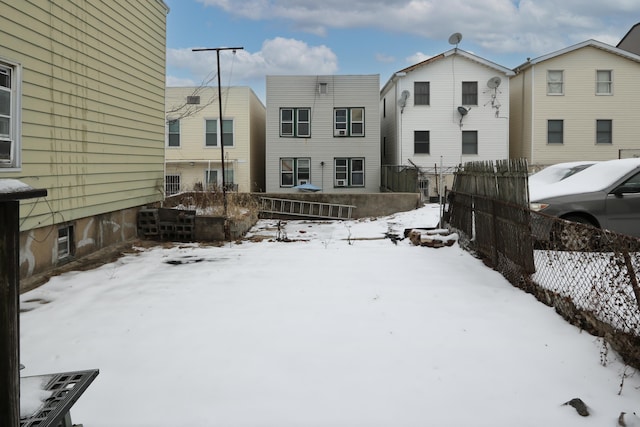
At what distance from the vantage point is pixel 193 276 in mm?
7730

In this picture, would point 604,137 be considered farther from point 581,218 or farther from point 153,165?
point 153,165

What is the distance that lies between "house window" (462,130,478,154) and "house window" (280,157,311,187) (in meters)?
7.99

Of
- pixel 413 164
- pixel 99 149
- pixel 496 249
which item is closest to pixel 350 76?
pixel 413 164

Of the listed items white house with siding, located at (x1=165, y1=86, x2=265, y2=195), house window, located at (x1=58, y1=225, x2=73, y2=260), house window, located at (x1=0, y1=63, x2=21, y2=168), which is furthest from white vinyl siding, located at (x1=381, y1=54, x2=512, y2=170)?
house window, located at (x1=0, y1=63, x2=21, y2=168)

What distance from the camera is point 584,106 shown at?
89.7ft

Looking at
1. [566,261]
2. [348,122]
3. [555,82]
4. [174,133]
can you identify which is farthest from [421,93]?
[566,261]

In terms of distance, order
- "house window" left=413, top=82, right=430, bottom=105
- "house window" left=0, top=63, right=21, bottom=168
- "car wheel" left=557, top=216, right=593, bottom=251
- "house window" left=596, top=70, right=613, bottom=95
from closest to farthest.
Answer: "car wheel" left=557, top=216, right=593, bottom=251 < "house window" left=0, top=63, right=21, bottom=168 < "house window" left=596, top=70, right=613, bottom=95 < "house window" left=413, top=82, right=430, bottom=105

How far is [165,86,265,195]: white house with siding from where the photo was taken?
2766 cm

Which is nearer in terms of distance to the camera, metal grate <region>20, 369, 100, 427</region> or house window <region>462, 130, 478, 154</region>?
metal grate <region>20, 369, 100, 427</region>

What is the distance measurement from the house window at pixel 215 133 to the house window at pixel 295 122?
8.80 ft

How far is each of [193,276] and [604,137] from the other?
26.0m

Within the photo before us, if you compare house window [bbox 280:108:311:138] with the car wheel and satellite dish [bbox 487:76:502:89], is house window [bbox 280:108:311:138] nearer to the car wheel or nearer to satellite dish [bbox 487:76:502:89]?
satellite dish [bbox 487:76:502:89]

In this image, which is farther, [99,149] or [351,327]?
[99,149]

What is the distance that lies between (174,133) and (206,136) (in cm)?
171
